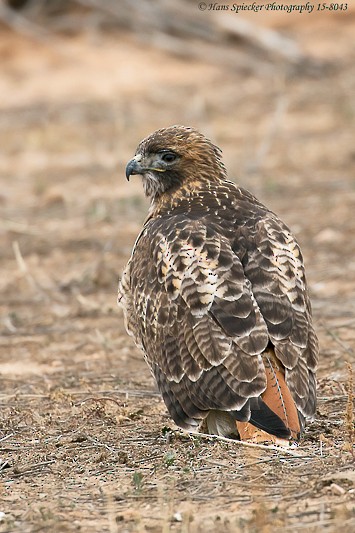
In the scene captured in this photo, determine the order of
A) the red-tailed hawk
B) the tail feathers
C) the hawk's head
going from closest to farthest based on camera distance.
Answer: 1. the tail feathers
2. the red-tailed hawk
3. the hawk's head

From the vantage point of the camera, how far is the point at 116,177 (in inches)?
568

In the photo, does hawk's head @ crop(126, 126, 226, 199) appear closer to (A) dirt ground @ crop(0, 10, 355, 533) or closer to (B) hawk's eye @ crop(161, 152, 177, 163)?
(B) hawk's eye @ crop(161, 152, 177, 163)

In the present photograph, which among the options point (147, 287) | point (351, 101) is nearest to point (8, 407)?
point (147, 287)

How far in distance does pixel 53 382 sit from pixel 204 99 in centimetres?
1066

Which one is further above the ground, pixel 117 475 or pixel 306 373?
pixel 306 373

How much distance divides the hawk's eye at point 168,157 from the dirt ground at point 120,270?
1445 millimetres

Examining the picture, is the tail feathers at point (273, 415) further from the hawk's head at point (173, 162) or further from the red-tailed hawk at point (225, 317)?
the hawk's head at point (173, 162)

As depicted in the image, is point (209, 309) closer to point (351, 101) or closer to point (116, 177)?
point (116, 177)

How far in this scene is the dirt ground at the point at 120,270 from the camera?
5285 millimetres

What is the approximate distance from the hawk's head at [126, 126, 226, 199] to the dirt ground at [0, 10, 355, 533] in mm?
1332

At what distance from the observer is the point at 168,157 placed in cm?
744

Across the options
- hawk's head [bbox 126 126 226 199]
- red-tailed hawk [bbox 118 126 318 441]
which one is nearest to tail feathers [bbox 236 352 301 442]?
red-tailed hawk [bbox 118 126 318 441]

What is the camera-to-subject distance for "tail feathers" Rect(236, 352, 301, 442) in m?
5.61

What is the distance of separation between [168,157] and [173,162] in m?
0.04
